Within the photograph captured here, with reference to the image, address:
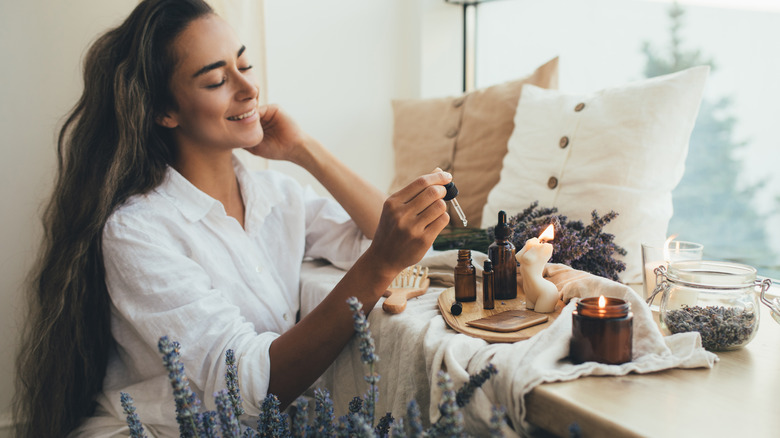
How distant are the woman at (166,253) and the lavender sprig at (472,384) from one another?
34cm

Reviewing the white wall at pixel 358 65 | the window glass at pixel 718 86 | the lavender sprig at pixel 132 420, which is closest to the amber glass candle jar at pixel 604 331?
the lavender sprig at pixel 132 420

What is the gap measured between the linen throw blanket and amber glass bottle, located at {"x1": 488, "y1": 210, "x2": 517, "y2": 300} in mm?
70

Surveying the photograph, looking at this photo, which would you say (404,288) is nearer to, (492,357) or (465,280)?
(465,280)

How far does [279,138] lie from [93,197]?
0.52m

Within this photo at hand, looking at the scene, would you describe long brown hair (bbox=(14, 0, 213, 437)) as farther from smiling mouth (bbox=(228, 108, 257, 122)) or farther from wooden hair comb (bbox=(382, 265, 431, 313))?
wooden hair comb (bbox=(382, 265, 431, 313))

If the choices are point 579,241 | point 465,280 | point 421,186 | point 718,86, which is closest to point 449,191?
point 421,186

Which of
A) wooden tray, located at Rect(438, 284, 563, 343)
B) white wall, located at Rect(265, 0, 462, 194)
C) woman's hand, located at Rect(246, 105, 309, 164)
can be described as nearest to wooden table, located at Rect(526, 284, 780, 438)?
wooden tray, located at Rect(438, 284, 563, 343)

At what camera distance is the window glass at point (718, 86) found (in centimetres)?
169

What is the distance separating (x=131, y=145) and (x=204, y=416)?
29.9 inches

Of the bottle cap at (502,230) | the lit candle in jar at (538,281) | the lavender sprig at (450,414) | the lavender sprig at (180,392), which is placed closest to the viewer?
the lavender sprig at (450,414)

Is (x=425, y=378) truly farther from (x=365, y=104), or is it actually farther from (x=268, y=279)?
(x=365, y=104)

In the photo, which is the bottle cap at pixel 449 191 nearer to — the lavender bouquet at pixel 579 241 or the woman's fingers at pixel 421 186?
the woman's fingers at pixel 421 186

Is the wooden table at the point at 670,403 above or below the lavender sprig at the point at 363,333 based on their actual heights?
below

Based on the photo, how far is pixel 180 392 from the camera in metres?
0.72
